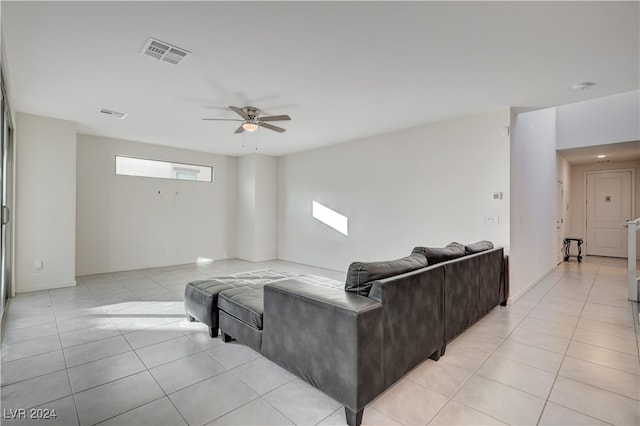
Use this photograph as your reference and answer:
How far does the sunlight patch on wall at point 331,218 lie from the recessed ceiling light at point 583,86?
3816 millimetres

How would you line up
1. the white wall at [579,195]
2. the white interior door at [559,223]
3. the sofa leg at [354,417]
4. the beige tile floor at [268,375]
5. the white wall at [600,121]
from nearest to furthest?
the sofa leg at [354,417] < the beige tile floor at [268,375] < the white wall at [600,121] < the white interior door at [559,223] < the white wall at [579,195]

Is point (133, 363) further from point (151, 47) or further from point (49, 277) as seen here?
point (49, 277)

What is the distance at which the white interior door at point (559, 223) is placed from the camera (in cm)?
677

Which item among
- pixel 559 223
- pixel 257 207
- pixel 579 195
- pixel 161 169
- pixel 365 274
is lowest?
pixel 365 274

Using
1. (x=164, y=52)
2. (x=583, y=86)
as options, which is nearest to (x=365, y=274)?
(x=164, y=52)

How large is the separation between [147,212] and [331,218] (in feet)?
12.6

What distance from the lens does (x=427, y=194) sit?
15.6 feet

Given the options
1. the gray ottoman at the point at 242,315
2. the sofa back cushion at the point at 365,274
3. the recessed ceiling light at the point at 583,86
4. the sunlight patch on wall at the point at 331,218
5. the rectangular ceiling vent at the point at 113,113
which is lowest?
the gray ottoman at the point at 242,315

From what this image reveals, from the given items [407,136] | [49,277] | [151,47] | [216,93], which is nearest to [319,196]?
[407,136]

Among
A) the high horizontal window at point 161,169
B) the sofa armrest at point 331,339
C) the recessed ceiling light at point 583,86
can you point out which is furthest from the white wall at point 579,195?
the high horizontal window at point 161,169

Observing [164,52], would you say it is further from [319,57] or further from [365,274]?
[365,274]

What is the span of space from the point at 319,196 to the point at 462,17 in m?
4.67

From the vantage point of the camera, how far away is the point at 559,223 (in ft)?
23.0

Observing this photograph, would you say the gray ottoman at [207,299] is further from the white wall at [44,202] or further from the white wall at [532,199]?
the white wall at [532,199]
